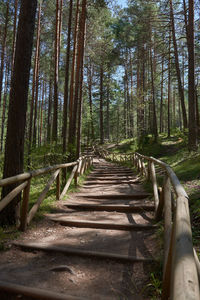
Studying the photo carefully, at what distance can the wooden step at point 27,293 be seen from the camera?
2.04m

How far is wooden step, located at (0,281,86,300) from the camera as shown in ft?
6.69

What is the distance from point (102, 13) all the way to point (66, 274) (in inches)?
772

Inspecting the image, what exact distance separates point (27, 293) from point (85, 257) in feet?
3.23

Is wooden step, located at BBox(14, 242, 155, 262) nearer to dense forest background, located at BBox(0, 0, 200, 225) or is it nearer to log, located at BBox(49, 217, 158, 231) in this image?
log, located at BBox(49, 217, 158, 231)

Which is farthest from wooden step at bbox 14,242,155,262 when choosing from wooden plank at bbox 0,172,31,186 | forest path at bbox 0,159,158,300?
wooden plank at bbox 0,172,31,186

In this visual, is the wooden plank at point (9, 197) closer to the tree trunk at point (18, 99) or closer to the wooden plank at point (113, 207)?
the tree trunk at point (18, 99)

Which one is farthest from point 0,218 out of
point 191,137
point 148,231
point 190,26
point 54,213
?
point 190,26

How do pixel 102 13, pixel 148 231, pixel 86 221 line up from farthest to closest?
1. pixel 102 13
2. pixel 86 221
3. pixel 148 231

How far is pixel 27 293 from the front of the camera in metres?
2.10

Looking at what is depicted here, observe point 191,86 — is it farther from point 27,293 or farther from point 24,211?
point 27,293

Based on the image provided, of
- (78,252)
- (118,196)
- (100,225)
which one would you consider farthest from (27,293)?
(118,196)

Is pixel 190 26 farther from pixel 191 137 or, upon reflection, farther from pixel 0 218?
pixel 0 218

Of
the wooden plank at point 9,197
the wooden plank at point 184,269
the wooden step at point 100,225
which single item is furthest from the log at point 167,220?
the wooden plank at point 9,197

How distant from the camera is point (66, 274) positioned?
251 centimetres
